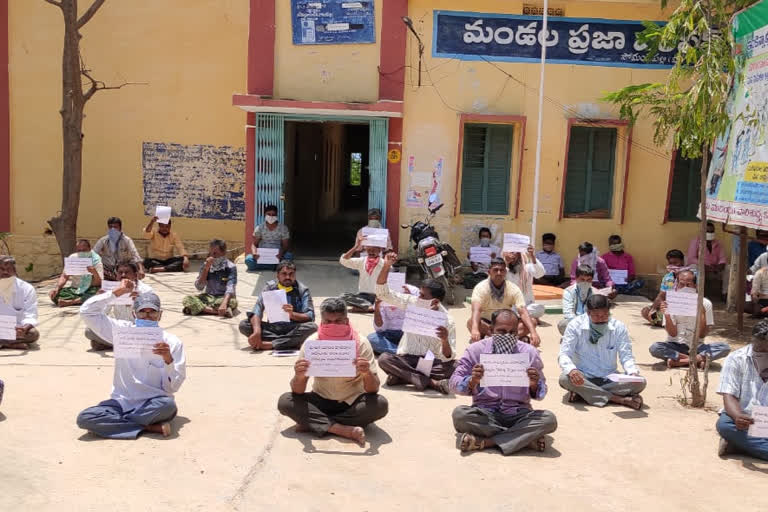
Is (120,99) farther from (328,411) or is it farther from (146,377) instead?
(328,411)

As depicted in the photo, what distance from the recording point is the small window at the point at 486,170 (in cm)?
1309

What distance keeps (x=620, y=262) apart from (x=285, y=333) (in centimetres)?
656

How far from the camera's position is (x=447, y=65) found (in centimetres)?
1266

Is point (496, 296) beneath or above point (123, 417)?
above

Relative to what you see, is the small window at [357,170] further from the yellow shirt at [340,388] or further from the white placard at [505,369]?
the white placard at [505,369]

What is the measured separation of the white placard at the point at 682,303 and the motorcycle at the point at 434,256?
385 centimetres

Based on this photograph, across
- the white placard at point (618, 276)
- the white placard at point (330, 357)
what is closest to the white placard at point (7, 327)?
the white placard at point (330, 357)

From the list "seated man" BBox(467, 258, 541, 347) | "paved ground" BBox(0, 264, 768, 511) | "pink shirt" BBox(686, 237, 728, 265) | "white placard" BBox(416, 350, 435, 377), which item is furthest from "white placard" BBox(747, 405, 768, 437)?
"pink shirt" BBox(686, 237, 728, 265)

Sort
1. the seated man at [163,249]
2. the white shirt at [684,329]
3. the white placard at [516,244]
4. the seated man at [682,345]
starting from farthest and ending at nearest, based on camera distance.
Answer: the seated man at [163,249]
the white placard at [516,244]
the white shirt at [684,329]
the seated man at [682,345]

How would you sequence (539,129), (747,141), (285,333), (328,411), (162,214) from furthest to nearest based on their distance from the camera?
(162,214)
(539,129)
(747,141)
(285,333)
(328,411)

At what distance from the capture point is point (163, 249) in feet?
44.7

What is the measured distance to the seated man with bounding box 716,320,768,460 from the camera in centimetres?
538

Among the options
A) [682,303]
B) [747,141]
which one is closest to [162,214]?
[682,303]

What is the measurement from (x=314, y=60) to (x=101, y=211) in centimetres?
596
